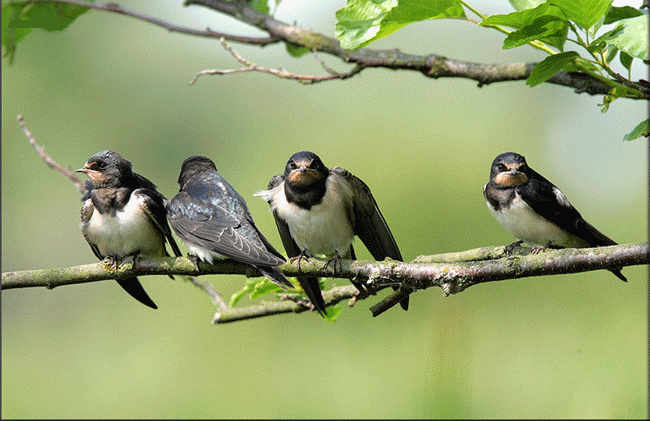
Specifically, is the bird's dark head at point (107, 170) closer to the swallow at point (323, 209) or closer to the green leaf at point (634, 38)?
the swallow at point (323, 209)

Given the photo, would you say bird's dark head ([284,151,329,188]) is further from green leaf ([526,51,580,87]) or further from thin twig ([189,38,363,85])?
green leaf ([526,51,580,87])

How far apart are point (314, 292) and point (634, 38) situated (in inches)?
45.3

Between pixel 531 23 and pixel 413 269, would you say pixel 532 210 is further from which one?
pixel 531 23

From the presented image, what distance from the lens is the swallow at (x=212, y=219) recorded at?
73.5 inches

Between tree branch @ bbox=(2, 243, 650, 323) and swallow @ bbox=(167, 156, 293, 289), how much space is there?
6cm

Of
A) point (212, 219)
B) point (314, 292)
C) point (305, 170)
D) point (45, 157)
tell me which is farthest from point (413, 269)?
point (45, 157)

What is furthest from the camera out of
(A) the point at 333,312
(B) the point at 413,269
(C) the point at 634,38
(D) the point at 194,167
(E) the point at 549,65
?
(D) the point at 194,167

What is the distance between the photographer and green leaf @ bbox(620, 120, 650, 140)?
1238 mm

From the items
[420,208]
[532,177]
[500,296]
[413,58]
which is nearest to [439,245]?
[420,208]

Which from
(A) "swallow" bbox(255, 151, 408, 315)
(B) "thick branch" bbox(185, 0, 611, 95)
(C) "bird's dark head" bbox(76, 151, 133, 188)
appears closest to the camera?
(B) "thick branch" bbox(185, 0, 611, 95)

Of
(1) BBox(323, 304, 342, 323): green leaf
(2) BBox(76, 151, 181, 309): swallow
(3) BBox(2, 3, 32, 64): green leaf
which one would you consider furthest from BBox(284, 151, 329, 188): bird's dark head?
(3) BBox(2, 3, 32, 64): green leaf

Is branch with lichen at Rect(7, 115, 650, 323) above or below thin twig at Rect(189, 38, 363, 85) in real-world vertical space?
below

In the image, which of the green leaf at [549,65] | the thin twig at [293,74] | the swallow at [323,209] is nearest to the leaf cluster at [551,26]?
the green leaf at [549,65]

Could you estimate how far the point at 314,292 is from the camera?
1.95 metres
